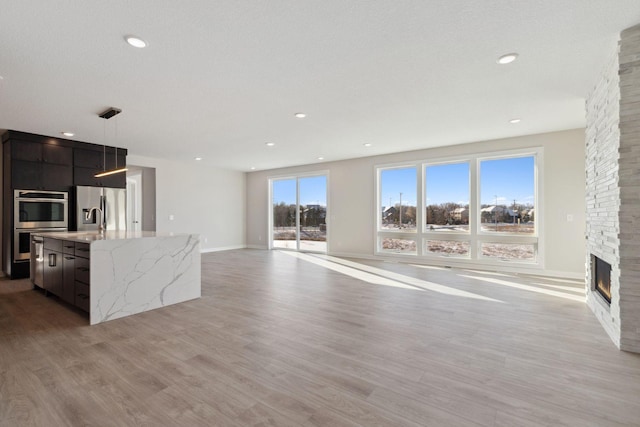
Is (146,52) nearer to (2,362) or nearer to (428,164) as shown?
(2,362)

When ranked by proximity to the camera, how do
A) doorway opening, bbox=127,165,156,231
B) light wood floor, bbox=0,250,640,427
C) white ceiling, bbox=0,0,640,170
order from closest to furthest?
1. light wood floor, bbox=0,250,640,427
2. white ceiling, bbox=0,0,640,170
3. doorway opening, bbox=127,165,156,231

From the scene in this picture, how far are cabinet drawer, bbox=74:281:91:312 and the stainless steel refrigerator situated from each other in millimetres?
2945

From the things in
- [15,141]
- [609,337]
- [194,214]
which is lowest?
[609,337]

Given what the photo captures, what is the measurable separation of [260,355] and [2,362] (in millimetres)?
1993

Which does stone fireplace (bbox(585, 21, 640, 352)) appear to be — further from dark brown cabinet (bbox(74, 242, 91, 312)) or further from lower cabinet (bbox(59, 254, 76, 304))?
lower cabinet (bbox(59, 254, 76, 304))

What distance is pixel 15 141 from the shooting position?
5344 millimetres

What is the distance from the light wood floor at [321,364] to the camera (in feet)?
5.76

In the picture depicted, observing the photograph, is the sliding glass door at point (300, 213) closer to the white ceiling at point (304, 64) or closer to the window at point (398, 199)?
the window at point (398, 199)

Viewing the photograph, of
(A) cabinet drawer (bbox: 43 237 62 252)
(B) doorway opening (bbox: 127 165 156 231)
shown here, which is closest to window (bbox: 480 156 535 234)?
(A) cabinet drawer (bbox: 43 237 62 252)

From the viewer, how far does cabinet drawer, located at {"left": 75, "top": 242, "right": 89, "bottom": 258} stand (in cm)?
325

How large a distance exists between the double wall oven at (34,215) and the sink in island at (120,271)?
1.81 meters

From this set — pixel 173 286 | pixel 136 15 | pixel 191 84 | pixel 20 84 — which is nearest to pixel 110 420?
pixel 173 286

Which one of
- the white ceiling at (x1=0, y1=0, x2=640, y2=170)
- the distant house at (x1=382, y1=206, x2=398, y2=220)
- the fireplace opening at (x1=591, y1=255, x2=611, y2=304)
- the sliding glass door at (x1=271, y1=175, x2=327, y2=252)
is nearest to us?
the white ceiling at (x1=0, y1=0, x2=640, y2=170)

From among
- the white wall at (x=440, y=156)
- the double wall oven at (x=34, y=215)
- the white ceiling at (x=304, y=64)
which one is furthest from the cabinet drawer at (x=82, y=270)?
the white wall at (x=440, y=156)
